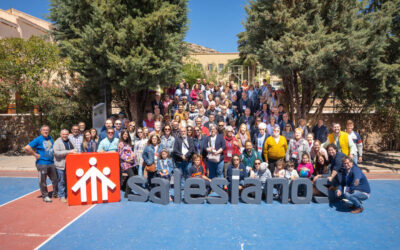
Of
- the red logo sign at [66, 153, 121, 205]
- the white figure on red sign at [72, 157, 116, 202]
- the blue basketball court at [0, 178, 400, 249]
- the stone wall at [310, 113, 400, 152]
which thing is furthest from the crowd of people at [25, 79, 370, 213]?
the stone wall at [310, 113, 400, 152]

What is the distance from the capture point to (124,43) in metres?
11.0

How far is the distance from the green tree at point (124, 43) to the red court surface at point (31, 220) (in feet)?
18.7

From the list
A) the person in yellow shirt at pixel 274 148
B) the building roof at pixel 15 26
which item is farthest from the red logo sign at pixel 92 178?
the building roof at pixel 15 26

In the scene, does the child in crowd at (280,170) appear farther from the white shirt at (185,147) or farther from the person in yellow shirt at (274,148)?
the white shirt at (185,147)

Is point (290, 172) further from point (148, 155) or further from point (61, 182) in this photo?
point (61, 182)

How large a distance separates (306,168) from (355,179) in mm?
1298

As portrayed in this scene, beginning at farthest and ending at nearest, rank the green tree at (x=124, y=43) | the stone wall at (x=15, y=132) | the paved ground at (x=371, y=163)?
1. the stone wall at (x=15, y=132)
2. the green tree at (x=124, y=43)
3. the paved ground at (x=371, y=163)

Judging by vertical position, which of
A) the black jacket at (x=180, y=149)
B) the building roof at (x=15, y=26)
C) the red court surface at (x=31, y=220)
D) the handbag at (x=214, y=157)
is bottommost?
the red court surface at (x=31, y=220)

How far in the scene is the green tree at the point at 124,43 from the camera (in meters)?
10.9

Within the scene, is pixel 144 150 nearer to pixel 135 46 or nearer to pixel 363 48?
pixel 135 46

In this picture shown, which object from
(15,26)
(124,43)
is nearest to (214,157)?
(124,43)

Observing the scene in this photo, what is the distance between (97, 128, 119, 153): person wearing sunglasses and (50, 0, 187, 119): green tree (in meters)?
3.91

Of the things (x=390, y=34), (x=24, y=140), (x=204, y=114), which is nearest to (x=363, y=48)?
(x=390, y=34)

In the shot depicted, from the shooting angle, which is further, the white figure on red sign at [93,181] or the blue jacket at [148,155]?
the blue jacket at [148,155]
